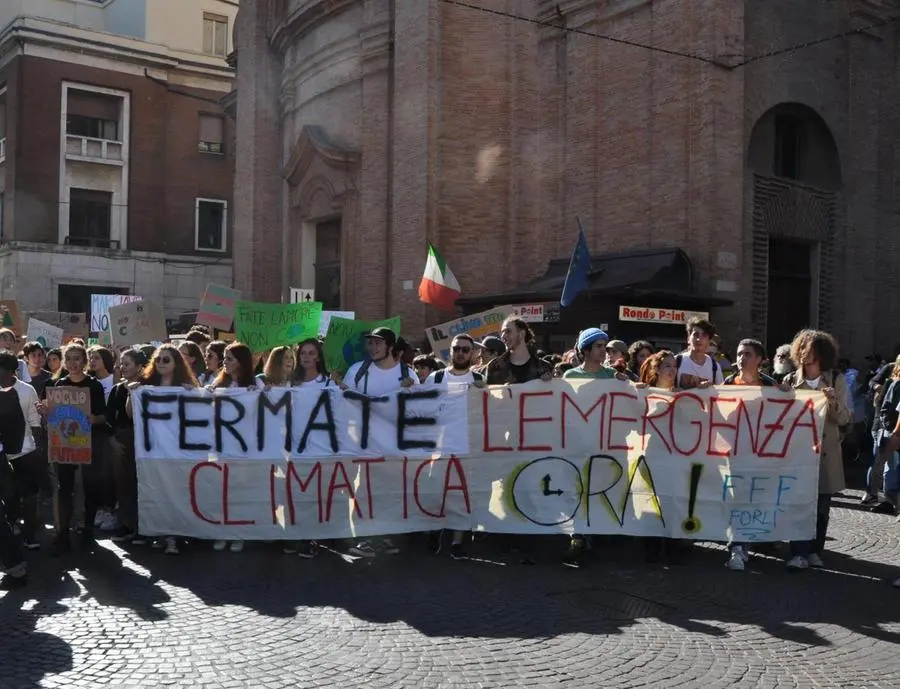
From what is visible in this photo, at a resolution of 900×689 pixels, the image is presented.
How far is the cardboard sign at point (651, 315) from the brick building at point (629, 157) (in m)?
0.21

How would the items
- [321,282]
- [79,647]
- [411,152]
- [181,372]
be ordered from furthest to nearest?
[321,282] < [411,152] < [181,372] < [79,647]

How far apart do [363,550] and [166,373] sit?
7.22 ft

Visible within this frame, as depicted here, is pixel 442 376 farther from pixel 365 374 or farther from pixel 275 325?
pixel 275 325

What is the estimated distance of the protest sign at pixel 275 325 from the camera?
12.5 metres

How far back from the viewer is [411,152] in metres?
20.9

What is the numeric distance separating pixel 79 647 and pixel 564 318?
41.4 ft

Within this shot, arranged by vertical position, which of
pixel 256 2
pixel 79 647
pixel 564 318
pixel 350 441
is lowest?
pixel 79 647

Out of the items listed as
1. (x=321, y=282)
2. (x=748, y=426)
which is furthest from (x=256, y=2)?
(x=748, y=426)

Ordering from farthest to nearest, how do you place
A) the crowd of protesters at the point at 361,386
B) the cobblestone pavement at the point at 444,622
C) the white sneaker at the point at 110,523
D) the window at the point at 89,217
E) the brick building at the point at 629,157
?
the window at the point at 89,217
the brick building at the point at 629,157
the white sneaker at the point at 110,523
the crowd of protesters at the point at 361,386
the cobblestone pavement at the point at 444,622

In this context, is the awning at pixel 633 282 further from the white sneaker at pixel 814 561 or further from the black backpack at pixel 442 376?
the white sneaker at pixel 814 561

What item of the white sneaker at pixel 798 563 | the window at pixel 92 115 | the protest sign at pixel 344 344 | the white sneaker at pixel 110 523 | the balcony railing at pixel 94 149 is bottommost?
the white sneaker at pixel 110 523

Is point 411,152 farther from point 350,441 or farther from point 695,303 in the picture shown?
point 350,441

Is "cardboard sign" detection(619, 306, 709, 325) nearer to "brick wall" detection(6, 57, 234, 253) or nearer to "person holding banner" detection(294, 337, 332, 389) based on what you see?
"person holding banner" detection(294, 337, 332, 389)

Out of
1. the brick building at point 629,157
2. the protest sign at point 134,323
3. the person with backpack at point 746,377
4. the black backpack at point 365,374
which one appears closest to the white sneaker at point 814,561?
the person with backpack at point 746,377
